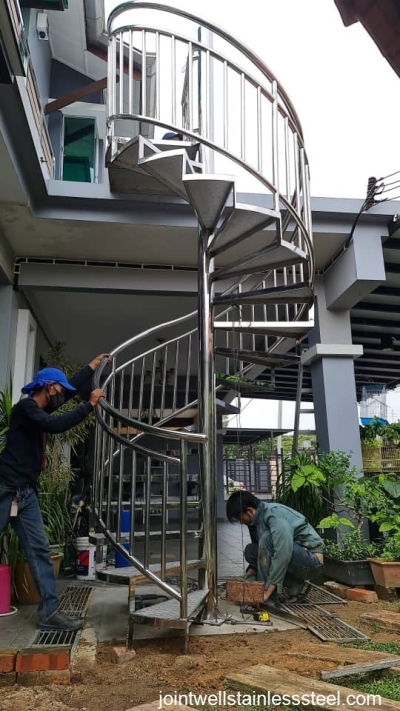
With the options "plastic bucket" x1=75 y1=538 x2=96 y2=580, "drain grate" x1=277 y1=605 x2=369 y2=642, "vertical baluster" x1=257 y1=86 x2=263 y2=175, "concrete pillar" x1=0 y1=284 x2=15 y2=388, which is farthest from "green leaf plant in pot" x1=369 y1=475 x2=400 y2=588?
"concrete pillar" x1=0 y1=284 x2=15 y2=388

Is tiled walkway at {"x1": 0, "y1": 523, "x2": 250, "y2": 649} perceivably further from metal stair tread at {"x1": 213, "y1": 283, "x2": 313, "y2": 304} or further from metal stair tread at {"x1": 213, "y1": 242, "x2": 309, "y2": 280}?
metal stair tread at {"x1": 213, "y1": 242, "x2": 309, "y2": 280}

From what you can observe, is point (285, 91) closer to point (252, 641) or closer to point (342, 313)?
point (342, 313)

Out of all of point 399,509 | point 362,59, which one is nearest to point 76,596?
point 399,509

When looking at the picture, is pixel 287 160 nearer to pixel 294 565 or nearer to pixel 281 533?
pixel 281 533

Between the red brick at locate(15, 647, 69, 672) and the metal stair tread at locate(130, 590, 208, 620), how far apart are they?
1.31 feet

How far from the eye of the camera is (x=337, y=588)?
392 cm

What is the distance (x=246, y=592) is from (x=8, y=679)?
1.48m

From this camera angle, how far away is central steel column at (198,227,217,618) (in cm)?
301

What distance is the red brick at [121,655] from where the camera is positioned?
2.37 meters

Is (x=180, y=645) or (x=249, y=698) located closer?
(x=249, y=698)

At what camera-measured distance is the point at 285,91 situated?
3.31 meters

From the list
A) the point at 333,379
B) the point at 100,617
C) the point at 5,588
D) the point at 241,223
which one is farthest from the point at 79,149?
the point at 100,617

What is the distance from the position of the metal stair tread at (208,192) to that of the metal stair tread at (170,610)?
214cm

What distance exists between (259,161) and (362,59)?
3.57ft
